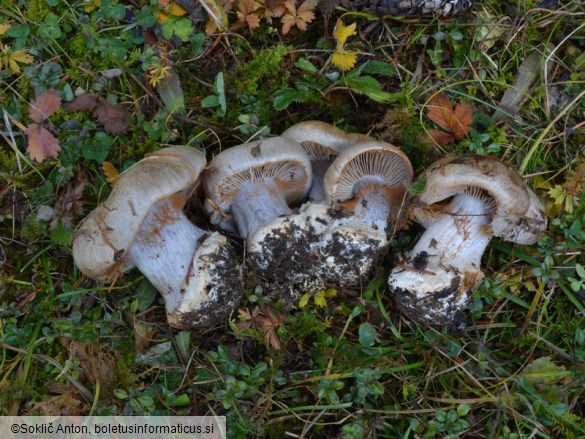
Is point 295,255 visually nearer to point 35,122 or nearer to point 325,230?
point 325,230

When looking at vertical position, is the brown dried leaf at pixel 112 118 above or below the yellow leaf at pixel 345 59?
below

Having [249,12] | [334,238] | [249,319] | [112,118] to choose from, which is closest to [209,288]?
[249,319]

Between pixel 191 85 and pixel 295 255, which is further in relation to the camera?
pixel 191 85

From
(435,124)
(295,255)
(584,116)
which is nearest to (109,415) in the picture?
(295,255)

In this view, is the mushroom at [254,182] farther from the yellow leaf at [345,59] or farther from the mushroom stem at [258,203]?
the yellow leaf at [345,59]

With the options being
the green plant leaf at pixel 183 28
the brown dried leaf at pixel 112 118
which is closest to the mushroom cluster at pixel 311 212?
the brown dried leaf at pixel 112 118

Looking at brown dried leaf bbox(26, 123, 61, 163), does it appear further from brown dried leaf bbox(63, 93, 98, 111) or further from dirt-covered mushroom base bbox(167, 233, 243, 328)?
dirt-covered mushroom base bbox(167, 233, 243, 328)

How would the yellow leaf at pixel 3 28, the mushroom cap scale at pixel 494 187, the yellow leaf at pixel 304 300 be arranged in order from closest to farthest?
→ 1. the mushroom cap scale at pixel 494 187
2. the yellow leaf at pixel 304 300
3. the yellow leaf at pixel 3 28

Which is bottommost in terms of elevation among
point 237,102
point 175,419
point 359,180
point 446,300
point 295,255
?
point 175,419
